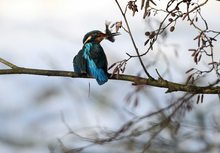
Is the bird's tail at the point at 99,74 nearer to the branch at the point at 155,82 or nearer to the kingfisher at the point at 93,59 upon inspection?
the kingfisher at the point at 93,59

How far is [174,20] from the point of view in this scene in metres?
3.23

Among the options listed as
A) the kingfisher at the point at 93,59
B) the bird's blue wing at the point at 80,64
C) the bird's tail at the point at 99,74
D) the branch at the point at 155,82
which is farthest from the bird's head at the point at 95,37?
the branch at the point at 155,82

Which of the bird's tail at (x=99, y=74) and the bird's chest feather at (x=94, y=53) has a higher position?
the bird's chest feather at (x=94, y=53)

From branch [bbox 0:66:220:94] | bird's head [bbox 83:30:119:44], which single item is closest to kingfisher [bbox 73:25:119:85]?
bird's head [bbox 83:30:119:44]

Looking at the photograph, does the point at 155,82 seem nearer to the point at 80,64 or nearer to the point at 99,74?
the point at 99,74

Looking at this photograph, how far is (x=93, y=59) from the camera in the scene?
180 inches

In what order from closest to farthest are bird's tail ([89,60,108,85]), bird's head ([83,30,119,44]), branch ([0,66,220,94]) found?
branch ([0,66,220,94]) < bird's tail ([89,60,108,85]) < bird's head ([83,30,119,44])

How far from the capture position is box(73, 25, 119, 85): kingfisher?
4316 mm

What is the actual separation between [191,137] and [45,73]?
1.13 m

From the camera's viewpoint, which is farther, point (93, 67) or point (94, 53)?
point (94, 53)

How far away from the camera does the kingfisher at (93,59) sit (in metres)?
4.32

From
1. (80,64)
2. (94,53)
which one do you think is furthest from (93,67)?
(94,53)

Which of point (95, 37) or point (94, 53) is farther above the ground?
point (95, 37)

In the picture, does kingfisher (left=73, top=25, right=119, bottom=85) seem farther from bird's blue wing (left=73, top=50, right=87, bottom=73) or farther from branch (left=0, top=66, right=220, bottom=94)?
branch (left=0, top=66, right=220, bottom=94)
